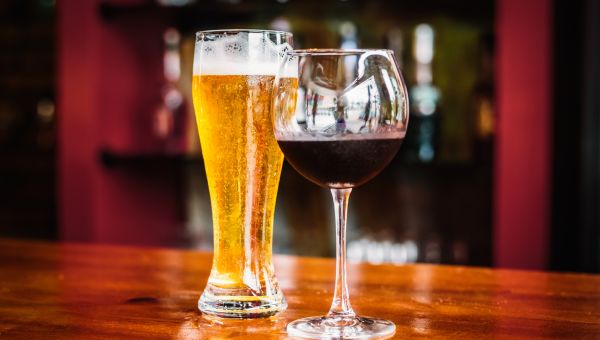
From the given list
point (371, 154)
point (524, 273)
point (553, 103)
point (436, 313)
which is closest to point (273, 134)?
point (371, 154)

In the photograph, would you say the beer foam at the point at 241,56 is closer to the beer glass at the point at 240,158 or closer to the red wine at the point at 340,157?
the beer glass at the point at 240,158

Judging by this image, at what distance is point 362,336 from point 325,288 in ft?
A: 0.92

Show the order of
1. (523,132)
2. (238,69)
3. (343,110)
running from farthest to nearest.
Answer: (523,132) → (238,69) → (343,110)

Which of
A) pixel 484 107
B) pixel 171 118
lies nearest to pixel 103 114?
pixel 171 118

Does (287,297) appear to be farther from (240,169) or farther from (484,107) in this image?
(484,107)

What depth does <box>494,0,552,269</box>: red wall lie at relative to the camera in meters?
2.07

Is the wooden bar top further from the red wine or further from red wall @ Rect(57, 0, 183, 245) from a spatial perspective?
red wall @ Rect(57, 0, 183, 245)

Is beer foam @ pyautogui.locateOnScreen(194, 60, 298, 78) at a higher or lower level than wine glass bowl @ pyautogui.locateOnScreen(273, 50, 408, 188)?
higher

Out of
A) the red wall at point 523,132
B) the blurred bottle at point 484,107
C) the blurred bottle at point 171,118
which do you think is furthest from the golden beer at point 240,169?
the blurred bottle at point 171,118

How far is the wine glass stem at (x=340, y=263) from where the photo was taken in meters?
0.80

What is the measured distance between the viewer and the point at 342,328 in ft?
2.58

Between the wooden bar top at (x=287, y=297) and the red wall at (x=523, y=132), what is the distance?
970mm

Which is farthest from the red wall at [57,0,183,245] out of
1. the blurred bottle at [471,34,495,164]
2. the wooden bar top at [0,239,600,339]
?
the wooden bar top at [0,239,600,339]

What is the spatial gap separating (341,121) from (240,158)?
0.15 metres
